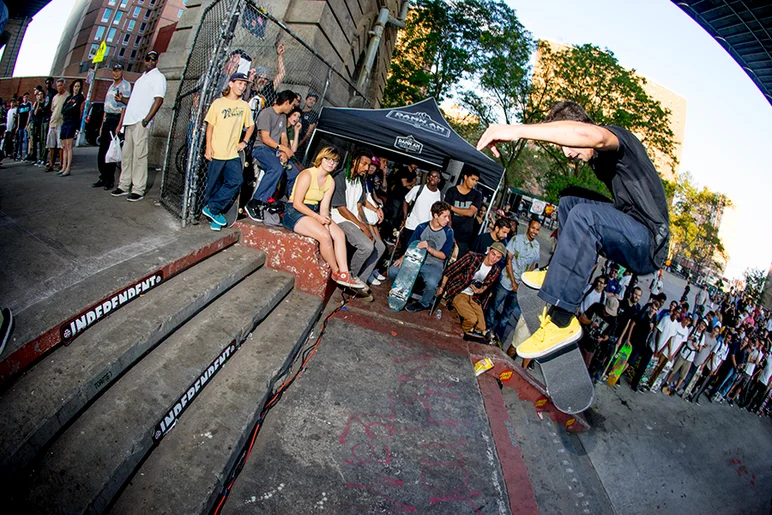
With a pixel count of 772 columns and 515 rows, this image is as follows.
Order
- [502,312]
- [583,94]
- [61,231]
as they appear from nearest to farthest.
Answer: [61,231], [502,312], [583,94]

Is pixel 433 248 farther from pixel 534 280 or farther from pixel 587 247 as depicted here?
pixel 587 247

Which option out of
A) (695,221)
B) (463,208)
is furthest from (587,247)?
(695,221)

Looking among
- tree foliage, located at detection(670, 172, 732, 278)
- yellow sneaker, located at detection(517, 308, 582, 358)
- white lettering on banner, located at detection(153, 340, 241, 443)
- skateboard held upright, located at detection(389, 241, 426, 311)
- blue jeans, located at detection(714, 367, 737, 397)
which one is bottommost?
blue jeans, located at detection(714, 367, 737, 397)

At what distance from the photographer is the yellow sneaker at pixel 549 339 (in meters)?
2.75

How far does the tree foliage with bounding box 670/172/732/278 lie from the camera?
166 feet

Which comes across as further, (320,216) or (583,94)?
(583,94)

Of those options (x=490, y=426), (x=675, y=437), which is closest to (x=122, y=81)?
(x=490, y=426)

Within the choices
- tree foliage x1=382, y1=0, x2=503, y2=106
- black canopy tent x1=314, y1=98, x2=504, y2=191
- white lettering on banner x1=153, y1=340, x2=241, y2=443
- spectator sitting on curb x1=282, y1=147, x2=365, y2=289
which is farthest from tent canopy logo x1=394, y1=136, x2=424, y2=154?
tree foliage x1=382, y1=0, x2=503, y2=106

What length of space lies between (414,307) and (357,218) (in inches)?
63.3

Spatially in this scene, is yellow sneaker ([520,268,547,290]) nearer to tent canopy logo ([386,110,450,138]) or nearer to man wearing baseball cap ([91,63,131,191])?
tent canopy logo ([386,110,450,138])

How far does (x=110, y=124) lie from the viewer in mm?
5215

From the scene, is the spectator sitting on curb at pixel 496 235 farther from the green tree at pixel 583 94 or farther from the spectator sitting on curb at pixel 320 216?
the green tree at pixel 583 94

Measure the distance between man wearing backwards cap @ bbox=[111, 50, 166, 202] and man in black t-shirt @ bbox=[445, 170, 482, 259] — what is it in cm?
464

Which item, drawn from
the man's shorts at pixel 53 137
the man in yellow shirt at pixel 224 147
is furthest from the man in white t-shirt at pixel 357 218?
the man's shorts at pixel 53 137
